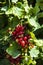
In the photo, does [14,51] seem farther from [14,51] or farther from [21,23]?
[21,23]

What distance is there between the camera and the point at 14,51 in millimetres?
1956

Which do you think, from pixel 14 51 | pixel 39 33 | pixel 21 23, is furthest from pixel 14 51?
pixel 39 33

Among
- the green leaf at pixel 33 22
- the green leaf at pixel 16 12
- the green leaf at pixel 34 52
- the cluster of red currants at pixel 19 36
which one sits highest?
the green leaf at pixel 16 12

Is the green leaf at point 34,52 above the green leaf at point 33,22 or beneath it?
beneath

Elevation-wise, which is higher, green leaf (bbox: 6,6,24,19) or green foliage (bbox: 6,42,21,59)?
green leaf (bbox: 6,6,24,19)

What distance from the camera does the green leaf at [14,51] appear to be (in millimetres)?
1932

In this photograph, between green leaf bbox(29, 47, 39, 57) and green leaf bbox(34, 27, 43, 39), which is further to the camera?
green leaf bbox(34, 27, 43, 39)

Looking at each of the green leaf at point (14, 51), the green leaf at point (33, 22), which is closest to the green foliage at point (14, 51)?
the green leaf at point (14, 51)

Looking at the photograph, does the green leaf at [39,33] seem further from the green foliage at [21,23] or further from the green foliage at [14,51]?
the green foliage at [14,51]

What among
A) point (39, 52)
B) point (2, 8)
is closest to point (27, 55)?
point (39, 52)

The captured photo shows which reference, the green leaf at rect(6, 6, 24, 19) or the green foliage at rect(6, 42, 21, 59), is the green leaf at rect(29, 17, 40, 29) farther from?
the green foliage at rect(6, 42, 21, 59)

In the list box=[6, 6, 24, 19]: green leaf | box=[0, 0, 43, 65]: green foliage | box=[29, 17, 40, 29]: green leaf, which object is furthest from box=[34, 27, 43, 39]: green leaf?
box=[6, 6, 24, 19]: green leaf

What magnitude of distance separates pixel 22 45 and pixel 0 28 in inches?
12.8

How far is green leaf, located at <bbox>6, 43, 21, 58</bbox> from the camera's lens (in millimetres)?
1932
